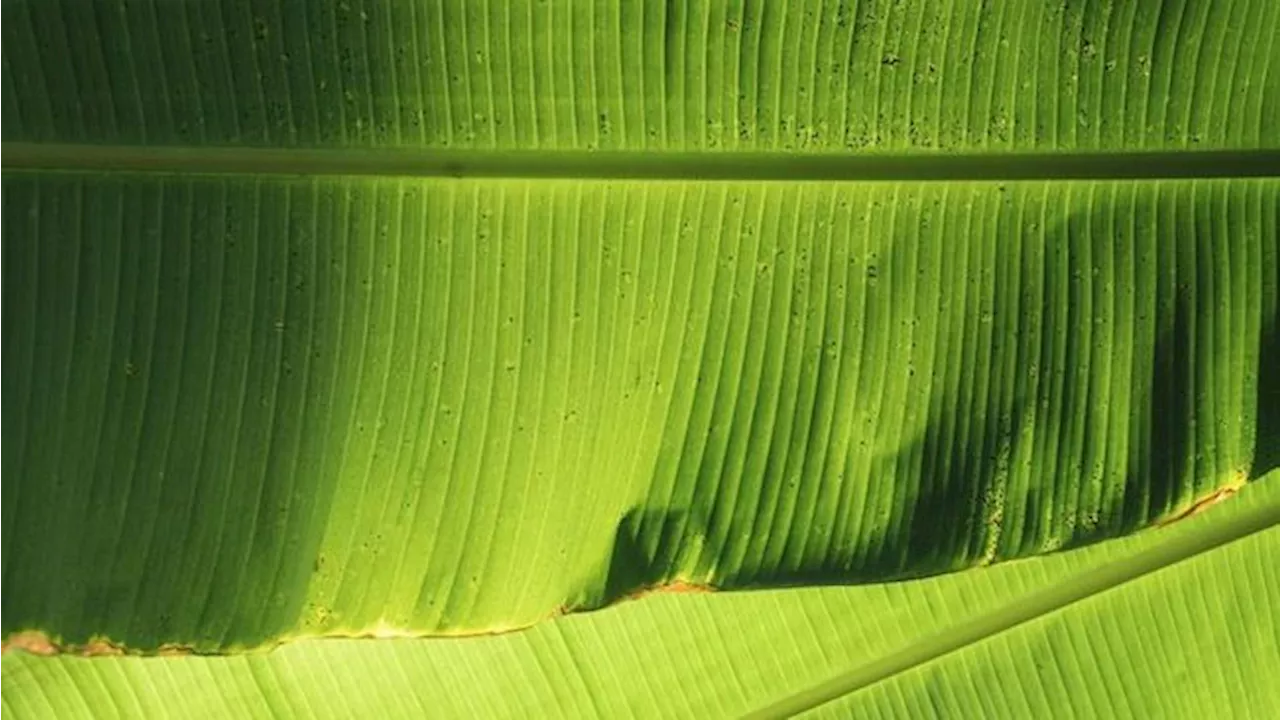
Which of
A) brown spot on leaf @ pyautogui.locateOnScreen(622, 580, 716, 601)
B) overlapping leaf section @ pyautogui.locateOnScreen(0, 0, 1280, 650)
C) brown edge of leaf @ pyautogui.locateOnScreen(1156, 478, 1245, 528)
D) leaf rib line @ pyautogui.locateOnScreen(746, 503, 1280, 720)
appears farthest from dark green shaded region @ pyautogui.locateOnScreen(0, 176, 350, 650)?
brown edge of leaf @ pyautogui.locateOnScreen(1156, 478, 1245, 528)

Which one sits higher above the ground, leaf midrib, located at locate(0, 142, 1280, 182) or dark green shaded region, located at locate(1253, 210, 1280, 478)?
leaf midrib, located at locate(0, 142, 1280, 182)

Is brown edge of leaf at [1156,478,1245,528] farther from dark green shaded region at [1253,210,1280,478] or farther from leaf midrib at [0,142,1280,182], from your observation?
leaf midrib at [0,142,1280,182]

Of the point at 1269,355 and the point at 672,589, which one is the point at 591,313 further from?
the point at 1269,355

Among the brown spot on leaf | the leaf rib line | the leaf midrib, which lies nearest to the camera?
the leaf midrib

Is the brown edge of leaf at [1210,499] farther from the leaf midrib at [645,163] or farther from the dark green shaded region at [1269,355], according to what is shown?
the leaf midrib at [645,163]

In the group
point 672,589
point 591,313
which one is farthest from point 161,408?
point 672,589

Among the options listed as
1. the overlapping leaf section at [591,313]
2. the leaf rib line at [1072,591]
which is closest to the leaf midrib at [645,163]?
the overlapping leaf section at [591,313]
